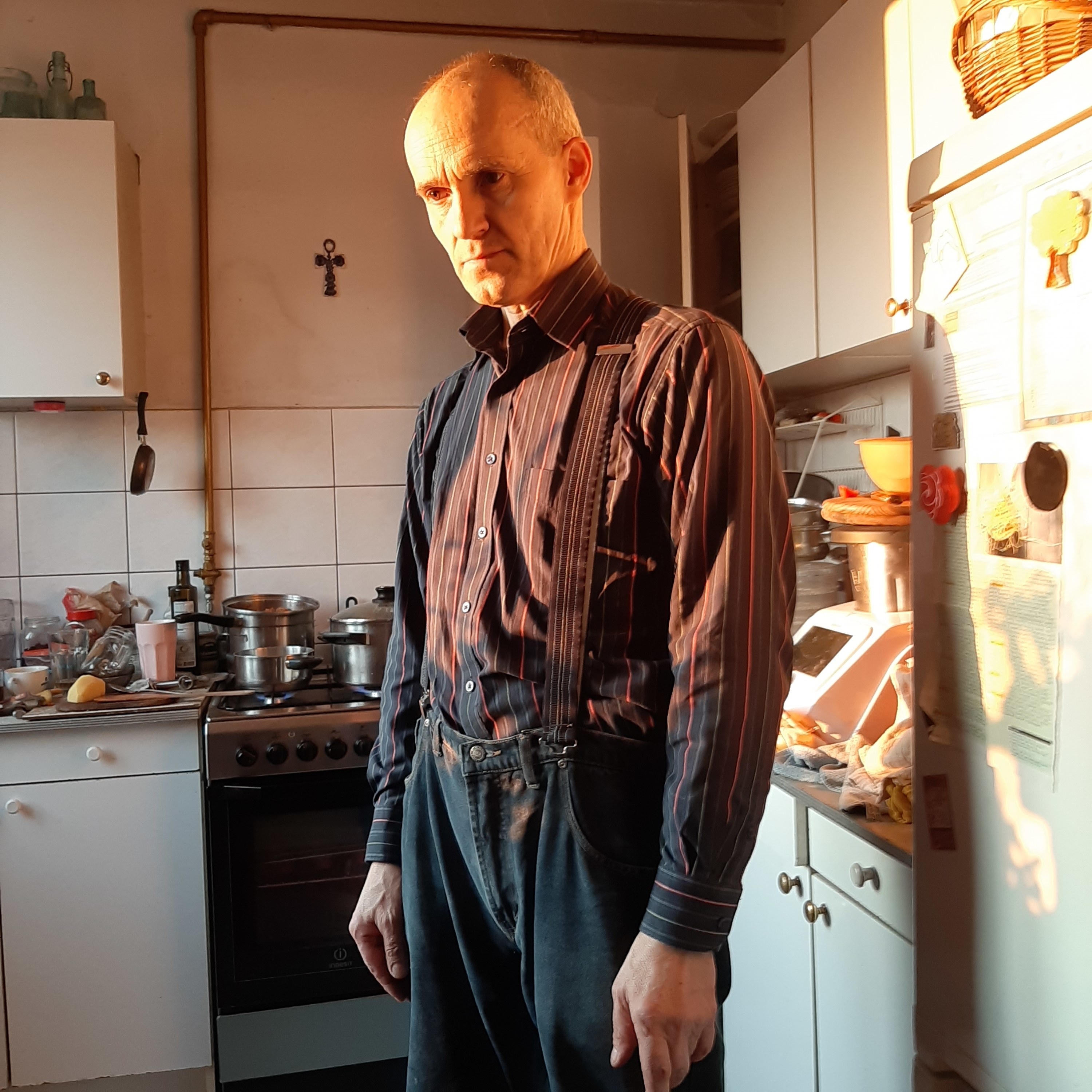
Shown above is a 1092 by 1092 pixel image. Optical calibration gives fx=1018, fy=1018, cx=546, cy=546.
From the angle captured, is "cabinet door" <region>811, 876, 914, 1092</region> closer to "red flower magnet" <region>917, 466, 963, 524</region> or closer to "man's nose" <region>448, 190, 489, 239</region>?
"red flower magnet" <region>917, 466, 963, 524</region>

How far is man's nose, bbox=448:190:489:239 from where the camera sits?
103cm

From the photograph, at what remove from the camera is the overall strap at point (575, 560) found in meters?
0.96

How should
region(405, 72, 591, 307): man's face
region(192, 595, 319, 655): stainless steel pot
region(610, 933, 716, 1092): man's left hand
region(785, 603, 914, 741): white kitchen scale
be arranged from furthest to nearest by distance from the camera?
region(192, 595, 319, 655): stainless steel pot
region(785, 603, 914, 741): white kitchen scale
region(405, 72, 591, 307): man's face
region(610, 933, 716, 1092): man's left hand

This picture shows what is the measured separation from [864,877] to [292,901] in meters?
1.35

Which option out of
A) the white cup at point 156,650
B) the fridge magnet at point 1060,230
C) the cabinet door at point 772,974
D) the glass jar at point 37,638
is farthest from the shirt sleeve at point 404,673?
the glass jar at point 37,638

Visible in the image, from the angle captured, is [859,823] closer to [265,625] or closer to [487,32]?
[265,625]

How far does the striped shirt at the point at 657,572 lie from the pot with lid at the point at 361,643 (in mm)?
1256

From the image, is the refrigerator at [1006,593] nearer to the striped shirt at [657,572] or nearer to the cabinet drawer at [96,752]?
the striped shirt at [657,572]

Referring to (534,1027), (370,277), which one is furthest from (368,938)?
(370,277)

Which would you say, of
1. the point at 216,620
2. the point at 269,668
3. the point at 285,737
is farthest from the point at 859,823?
the point at 216,620

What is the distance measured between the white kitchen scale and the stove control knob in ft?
3.65

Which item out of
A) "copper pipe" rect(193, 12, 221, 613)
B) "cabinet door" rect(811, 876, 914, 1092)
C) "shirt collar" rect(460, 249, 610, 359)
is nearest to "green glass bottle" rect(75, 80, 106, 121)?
"copper pipe" rect(193, 12, 221, 613)

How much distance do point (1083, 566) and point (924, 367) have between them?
33 centimetres

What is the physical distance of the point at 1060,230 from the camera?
0.89 metres
